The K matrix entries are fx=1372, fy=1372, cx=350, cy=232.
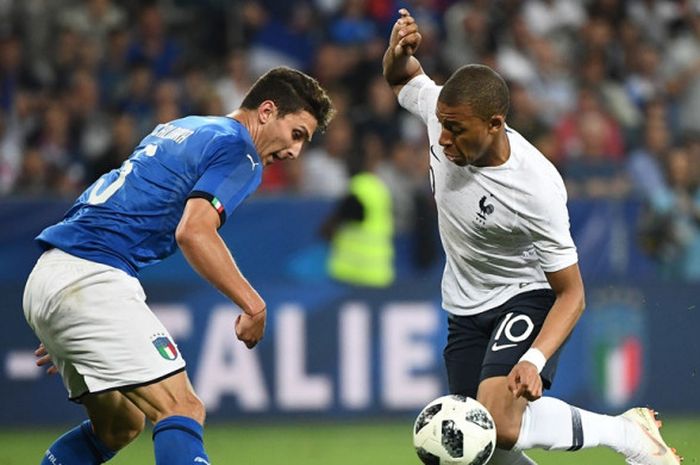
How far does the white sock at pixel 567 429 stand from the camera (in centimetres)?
607

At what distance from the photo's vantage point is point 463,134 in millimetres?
5898

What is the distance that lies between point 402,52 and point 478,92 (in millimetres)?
811

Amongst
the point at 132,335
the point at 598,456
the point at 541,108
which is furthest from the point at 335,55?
the point at 132,335

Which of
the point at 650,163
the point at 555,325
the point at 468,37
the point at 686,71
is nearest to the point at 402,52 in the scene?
the point at 555,325

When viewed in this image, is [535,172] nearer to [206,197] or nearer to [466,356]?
[466,356]

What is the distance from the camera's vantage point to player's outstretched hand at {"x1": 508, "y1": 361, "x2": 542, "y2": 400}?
18.4 feet

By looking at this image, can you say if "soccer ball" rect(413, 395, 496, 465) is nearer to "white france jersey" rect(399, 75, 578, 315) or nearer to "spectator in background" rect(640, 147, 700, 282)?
"white france jersey" rect(399, 75, 578, 315)

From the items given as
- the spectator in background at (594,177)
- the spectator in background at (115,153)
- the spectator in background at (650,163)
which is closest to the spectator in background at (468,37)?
the spectator in background at (594,177)

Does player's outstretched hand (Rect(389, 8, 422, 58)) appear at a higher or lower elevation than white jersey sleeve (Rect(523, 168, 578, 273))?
higher

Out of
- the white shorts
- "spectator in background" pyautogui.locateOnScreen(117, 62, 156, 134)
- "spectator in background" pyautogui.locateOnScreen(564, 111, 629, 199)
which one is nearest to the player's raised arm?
the white shorts

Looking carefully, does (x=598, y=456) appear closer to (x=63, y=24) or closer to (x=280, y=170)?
(x=280, y=170)

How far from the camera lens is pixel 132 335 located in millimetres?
5332

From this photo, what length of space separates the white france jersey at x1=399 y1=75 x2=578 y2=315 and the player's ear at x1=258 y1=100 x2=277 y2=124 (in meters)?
0.88

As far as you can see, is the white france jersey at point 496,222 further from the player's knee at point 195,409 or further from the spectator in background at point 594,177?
the spectator in background at point 594,177
